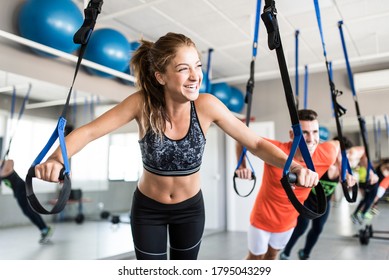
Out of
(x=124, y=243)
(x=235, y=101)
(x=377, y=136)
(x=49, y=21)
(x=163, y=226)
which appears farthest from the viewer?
(x=235, y=101)

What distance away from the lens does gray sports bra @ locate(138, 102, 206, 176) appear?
1358mm

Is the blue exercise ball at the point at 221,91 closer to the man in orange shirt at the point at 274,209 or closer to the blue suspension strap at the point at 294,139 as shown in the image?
the man in orange shirt at the point at 274,209

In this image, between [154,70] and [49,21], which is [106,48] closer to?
[49,21]

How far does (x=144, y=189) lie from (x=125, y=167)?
256cm

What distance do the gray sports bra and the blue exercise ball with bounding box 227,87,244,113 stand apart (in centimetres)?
389

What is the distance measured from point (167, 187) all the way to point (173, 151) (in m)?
0.18

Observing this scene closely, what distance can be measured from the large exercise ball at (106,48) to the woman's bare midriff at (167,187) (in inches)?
80.2

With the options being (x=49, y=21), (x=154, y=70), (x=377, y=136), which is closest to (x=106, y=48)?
(x=49, y=21)

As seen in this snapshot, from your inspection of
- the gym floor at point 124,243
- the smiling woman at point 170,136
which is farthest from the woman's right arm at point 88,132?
the gym floor at point 124,243

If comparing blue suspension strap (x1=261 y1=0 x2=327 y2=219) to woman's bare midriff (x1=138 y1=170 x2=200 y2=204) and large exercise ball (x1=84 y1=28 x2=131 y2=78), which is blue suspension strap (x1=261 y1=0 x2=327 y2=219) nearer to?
woman's bare midriff (x1=138 y1=170 x2=200 y2=204)

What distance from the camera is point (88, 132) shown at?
3.92ft

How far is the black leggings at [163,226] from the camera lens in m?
1.47

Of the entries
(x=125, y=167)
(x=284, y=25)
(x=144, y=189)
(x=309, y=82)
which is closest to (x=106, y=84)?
(x=125, y=167)

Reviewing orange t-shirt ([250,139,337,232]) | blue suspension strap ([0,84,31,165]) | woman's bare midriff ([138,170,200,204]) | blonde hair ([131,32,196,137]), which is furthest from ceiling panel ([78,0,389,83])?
woman's bare midriff ([138,170,200,204])
